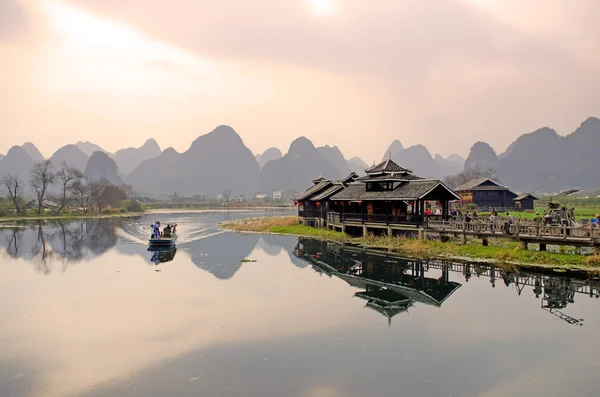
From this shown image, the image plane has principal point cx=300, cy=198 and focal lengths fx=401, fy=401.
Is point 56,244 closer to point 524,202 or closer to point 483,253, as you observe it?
point 483,253

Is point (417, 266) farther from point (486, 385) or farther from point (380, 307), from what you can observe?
point (486, 385)

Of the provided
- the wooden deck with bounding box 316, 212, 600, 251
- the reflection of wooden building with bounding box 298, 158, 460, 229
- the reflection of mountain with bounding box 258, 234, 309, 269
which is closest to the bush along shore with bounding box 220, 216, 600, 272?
the wooden deck with bounding box 316, 212, 600, 251

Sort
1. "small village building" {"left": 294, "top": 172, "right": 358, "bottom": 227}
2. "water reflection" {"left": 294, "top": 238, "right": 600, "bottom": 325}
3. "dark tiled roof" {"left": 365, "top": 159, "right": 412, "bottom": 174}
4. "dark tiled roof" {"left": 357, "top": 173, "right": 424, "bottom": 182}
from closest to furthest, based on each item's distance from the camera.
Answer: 1. "water reflection" {"left": 294, "top": 238, "right": 600, "bottom": 325}
2. "dark tiled roof" {"left": 357, "top": 173, "right": 424, "bottom": 182}
3. "dark tiled roof" {"left": 365, "top": 159, "right": 412, "bottom": 174}
4. "small village building" {"left": 294, "top": 172, "right": 358, "bottom": 227}

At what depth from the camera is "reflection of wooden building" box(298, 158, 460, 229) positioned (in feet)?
98.0

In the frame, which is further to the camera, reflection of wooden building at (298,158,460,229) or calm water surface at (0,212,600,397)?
reflection of wooden building at (298,158,460,229)

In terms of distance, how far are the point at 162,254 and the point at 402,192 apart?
19.5m

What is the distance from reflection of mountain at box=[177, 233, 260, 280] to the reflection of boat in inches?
51.1

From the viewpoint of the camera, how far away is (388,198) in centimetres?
3105

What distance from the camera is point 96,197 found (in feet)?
288

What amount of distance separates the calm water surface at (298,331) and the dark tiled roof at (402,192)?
6111 mm

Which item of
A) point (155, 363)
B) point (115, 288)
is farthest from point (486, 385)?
point (115, 288)

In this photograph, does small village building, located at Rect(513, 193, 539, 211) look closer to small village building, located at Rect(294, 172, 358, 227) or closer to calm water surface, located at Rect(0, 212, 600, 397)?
small village building, located at Rect(294, 172, 358, 227)

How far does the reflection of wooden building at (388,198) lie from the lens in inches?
1176

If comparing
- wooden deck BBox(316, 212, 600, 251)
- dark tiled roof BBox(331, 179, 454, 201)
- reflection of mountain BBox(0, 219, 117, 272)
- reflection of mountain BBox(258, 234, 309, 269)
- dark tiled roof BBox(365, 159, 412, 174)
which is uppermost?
dark tiled roof BBox(365, 159, 412, 174)
